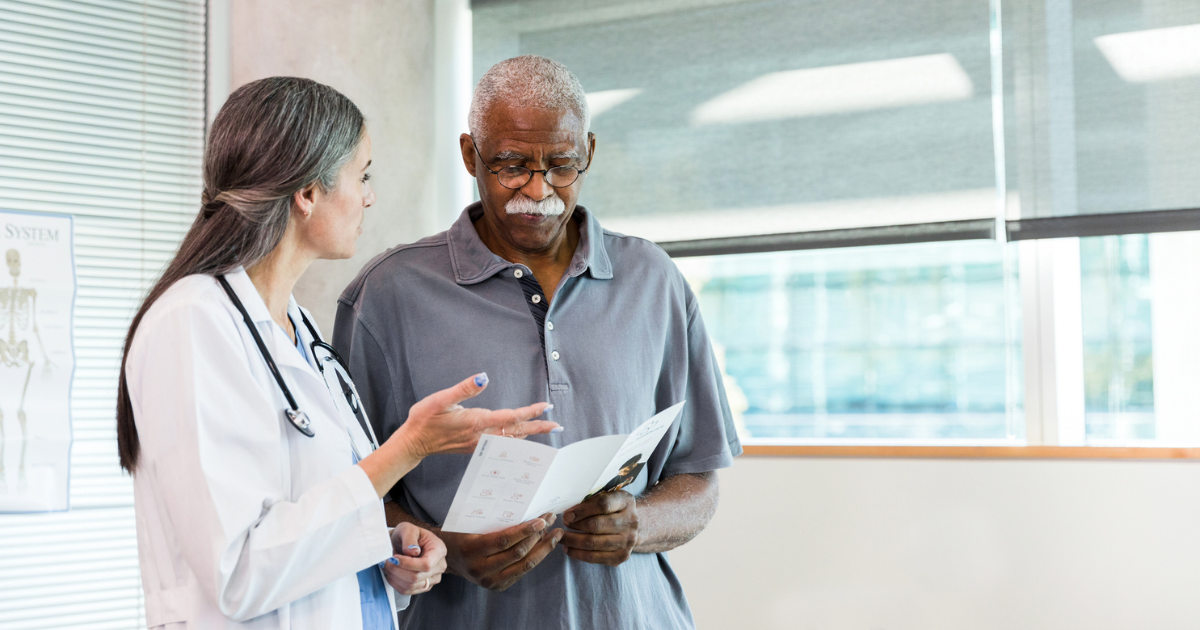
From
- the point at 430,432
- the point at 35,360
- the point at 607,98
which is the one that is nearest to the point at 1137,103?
the point at 607,98

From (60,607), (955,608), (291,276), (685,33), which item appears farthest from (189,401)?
(685,33)

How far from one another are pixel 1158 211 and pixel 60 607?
311cm

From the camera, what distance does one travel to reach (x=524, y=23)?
128 inches

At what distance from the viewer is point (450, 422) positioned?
1.11m

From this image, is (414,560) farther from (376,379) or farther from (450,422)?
(376,379)

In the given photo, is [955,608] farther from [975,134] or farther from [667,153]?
[667,153]

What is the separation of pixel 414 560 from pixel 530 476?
0.79ft

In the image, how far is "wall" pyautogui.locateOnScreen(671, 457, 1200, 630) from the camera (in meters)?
2.32

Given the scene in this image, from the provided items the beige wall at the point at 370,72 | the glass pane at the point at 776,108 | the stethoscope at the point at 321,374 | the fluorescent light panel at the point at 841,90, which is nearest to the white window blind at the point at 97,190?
the beige wall at the point at 370,72

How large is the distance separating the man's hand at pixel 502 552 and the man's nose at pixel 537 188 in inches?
20.4

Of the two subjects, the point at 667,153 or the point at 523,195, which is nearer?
the point at 523,195

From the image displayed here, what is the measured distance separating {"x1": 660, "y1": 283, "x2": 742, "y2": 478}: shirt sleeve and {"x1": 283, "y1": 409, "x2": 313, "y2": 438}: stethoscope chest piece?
2.41ft

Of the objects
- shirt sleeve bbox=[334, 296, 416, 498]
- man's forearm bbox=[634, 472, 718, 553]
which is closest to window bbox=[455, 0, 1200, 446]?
man's forearm bbox=[634, 472, 718, 553]

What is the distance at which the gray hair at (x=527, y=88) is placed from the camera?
152 centimetres
